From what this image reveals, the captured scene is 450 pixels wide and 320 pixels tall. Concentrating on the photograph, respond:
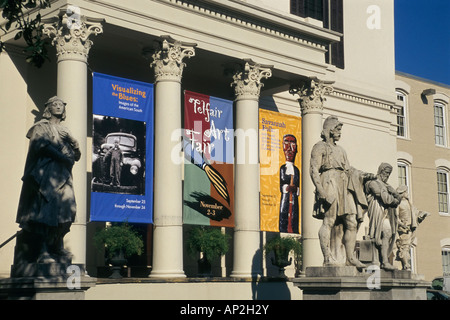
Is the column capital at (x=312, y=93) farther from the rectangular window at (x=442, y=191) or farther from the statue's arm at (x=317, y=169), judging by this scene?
the rectangular window at (x=442, y=191)

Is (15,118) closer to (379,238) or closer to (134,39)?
(134,39)

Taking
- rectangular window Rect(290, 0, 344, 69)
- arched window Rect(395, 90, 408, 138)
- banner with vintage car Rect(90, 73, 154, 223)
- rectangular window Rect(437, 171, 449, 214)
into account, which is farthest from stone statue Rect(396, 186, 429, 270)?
rectangular window Rect(437, 171, 449, 214)

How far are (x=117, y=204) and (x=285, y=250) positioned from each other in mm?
6918

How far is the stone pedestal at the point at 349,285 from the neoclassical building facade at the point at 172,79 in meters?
7.44

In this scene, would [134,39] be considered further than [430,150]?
No

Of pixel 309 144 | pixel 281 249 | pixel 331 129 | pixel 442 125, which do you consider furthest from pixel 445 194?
pixel 331 129

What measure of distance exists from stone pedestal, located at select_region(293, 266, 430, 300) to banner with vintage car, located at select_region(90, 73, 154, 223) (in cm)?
843

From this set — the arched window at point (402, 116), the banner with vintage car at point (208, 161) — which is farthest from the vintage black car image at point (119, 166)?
the arched window at point (402, 116)

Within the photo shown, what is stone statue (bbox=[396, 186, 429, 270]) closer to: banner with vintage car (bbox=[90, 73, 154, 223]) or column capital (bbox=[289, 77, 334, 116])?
column capital (bbox=[289, 77, 334, 116])

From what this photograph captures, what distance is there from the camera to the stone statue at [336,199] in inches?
601

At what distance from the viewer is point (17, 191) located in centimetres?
2281

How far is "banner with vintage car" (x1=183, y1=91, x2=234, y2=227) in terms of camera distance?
23984 mm

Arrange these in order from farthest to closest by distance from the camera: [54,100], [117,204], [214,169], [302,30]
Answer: [302,30]
[214,169]
[117,204]
[54,100]
